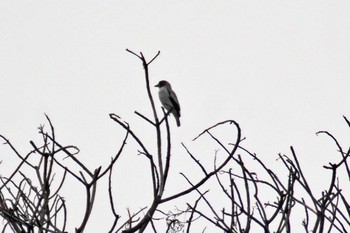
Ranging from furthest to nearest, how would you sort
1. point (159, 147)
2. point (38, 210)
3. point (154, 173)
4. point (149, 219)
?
point (38, 210), point (159, 147), point (154, 173), point (149, 219)

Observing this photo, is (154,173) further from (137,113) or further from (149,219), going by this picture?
(137,113)

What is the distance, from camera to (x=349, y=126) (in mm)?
2305

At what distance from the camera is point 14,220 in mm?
2328

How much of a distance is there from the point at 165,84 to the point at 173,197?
1060cm

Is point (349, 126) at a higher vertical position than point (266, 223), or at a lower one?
higher

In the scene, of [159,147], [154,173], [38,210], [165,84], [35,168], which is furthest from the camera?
[165,84]

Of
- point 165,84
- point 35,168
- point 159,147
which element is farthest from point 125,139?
point 165,84

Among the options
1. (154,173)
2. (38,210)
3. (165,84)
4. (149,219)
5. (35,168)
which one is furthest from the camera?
(165,84)

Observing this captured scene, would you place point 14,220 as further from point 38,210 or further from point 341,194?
point 341,194

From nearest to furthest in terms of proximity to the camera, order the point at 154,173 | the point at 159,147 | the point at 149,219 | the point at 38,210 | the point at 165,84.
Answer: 1. the point at 149,219
2. the point at 154,173
3. the point at 159,147
4. the point at 38,210
5. the point at 165,84

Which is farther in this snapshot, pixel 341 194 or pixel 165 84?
pixel 165 84

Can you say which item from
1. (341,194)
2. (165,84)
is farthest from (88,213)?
(165,84)

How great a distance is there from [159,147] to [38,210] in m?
0.73

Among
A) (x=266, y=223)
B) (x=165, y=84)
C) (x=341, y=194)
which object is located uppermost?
(x=165, y=84)
